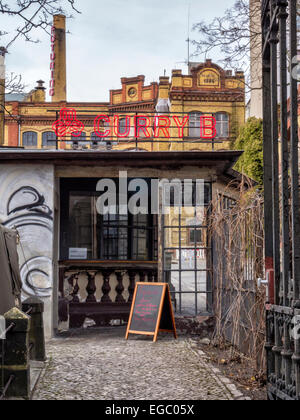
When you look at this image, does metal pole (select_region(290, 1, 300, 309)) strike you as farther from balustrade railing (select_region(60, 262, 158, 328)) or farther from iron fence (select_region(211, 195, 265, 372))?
balustrade railing (select_region(60, 262, 158, 328))

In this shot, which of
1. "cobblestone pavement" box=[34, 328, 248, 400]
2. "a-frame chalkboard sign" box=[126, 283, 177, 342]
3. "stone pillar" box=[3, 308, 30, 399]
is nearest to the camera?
"stone pillar" box=[3, 308, 30, 399]

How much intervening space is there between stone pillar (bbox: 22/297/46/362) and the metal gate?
3.70 metres

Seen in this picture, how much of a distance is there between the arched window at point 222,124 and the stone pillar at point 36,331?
3485 cm

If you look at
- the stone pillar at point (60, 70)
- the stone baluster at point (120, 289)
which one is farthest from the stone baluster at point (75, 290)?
the stone pillar at point (60, 70)

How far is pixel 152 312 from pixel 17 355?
4146mm

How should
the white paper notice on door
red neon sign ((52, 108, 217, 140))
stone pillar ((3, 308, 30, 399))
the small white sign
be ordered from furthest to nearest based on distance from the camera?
1. red neon sign ((52, 108, 217, 140))
2. the white paper notice on door
3. stone pillar ((3, 308, 30, 399))
4. the small white sign

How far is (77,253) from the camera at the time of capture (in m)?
11.9

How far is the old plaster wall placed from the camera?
9789 millimetres

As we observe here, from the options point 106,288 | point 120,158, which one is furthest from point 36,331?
point 106,288

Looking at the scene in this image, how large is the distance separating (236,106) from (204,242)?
3272cm

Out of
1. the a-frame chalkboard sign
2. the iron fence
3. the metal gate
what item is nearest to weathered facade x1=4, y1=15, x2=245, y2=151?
the a-frame chalkboard sign

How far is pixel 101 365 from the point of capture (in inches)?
288

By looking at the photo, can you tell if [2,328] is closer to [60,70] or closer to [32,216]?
[32,216]

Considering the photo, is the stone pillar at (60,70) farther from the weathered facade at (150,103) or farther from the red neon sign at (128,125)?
the red neon sign at (128,125)
